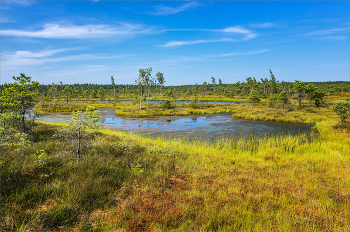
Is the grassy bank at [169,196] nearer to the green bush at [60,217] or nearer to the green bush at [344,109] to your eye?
the green bush at [60,217]

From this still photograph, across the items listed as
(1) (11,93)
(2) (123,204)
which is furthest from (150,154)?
(1) (11,93)

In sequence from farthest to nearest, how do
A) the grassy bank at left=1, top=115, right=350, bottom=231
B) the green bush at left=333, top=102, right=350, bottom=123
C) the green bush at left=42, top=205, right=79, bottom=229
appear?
the green bush at left=333, top=102, right=350, bottom=123 < the grassy bank at left=1, top=115, right=350, bottom=231 < the green bush at left=42, top=205, right=79, bottom=229

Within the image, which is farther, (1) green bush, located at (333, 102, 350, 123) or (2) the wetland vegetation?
(1) green bush, located at (333, 102, 350, 123)

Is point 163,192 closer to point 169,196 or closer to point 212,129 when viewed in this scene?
point 169,196

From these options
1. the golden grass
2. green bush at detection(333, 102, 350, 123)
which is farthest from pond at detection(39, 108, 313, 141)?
the golden grass

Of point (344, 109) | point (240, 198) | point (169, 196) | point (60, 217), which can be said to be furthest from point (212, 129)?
point (60, 217)

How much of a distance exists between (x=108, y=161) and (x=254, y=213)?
6.64m

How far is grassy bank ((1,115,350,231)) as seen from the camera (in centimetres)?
469

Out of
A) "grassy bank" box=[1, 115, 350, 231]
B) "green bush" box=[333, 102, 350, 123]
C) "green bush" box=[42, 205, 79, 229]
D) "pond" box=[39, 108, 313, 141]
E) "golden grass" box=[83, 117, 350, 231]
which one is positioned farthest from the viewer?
"pond" box=[39, 108, 313, 141]

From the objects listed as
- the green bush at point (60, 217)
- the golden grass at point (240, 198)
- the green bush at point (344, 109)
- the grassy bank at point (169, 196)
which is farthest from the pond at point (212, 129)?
the green bush at point (60, 217)

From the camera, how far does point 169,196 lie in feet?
20.0

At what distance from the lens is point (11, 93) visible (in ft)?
33.8

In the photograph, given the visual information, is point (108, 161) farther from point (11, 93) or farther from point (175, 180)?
point (11, 93)

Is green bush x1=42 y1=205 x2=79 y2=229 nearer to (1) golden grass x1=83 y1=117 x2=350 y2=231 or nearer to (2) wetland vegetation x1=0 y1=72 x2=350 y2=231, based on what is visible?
(2) wetland vegetation x1=0 y1=72 x2=350 y2=231
